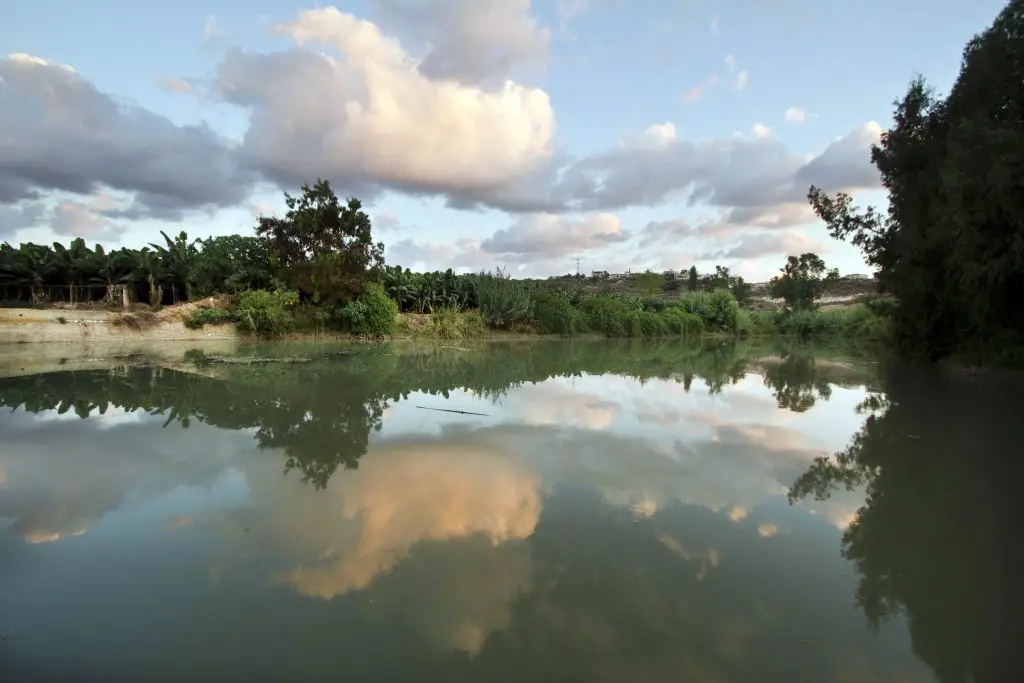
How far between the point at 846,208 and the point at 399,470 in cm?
1808

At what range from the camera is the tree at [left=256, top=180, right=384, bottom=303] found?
19516 mm

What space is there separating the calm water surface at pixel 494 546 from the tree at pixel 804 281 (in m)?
41.9

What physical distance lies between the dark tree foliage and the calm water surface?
4.55 m

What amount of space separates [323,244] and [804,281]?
130 feet

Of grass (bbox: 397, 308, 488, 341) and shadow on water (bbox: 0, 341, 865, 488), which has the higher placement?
grass (bbox: 397, 308, 488, 341)

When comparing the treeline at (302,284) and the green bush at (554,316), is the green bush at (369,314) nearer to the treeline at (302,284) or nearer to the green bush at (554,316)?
the treeline at (302,284)

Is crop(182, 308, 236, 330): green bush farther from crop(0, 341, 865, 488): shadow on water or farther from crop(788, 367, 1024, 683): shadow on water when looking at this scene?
crop(788, 367, 1024, 683): shadow on water

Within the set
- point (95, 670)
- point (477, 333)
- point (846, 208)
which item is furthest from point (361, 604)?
point (477, 333)

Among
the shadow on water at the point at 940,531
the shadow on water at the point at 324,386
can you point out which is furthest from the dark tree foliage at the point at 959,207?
the shadow on water at the point at 940,531

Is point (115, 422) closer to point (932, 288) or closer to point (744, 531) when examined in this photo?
point (744, 531)

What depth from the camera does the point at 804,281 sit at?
4497 cm

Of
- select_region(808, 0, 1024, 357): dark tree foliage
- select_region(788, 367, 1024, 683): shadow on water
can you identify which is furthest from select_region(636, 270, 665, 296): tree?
select_region(788, 367, 1024, 683): shadow on water

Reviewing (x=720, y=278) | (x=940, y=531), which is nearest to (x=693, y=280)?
(x=720, y=278)

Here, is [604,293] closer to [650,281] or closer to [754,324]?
[754,324]
